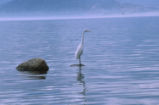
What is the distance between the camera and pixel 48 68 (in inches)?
965

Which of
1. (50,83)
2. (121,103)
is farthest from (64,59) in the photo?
(121,103)

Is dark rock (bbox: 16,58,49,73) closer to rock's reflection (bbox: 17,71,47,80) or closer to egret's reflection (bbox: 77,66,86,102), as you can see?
rock's reflection (bbox: 17,71,47,80)

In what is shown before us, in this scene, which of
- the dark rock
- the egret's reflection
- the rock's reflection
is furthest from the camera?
the dark rock

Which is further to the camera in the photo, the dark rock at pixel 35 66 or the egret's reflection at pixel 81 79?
the dark rock at pixel 35 66

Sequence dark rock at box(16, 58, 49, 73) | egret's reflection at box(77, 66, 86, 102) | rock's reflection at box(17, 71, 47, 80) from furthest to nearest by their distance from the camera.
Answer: dark rock at box(16, 58, 49, 73)
rock's reflection at box(17, 71, 47, 80)
egret's reflection at box(77, 66, 86, 102)

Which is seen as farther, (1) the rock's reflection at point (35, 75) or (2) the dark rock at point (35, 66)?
(2) the dark rock at point (35, 66)

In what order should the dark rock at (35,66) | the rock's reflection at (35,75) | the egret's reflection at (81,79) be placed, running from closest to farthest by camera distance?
the egret's reflection at (81,79) → the rock's reflection at (35,75) → the dark rock at (35,66)

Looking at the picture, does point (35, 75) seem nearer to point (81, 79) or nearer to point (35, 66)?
point (35, 66)

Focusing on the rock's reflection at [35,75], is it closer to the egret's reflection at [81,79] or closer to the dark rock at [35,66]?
the dark rock at [35,66]

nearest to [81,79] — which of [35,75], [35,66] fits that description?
[35,75]

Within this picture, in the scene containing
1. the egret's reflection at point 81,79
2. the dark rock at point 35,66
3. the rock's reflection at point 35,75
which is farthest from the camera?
the dark rock at point 35,66

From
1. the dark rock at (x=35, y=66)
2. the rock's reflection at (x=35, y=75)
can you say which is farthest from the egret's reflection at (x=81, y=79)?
the dark rock at (x=35, y=66)

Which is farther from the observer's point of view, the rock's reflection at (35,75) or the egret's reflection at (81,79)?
the rock's reflection at (35,75)

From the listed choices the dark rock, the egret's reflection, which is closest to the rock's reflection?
the dark rock
